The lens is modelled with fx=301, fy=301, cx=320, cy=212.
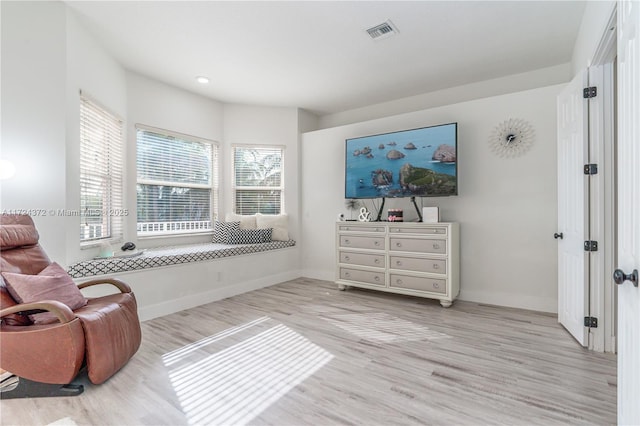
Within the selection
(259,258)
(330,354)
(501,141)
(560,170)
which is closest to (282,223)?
(259,258)

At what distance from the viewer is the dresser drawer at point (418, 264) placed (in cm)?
359

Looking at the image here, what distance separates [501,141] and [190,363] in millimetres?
3995

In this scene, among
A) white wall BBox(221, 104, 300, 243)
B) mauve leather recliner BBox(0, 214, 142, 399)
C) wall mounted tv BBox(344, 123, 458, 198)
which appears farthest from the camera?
white wall BBox(221, 104, 300, 243)

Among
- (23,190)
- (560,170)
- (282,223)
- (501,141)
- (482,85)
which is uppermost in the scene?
(482,85)

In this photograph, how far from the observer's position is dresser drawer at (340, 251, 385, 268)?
13.3ft

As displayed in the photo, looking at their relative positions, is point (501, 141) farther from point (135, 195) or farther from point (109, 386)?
point (135, 195)

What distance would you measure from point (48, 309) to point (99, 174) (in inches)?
81.4

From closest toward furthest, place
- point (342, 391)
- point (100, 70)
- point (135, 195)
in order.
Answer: point (342, 391) → point (100, 70) → point (135, 195)

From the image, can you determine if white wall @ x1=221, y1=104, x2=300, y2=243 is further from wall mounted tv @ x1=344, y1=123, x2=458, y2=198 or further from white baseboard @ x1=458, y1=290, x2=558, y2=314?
white baseboard @ x1=458, y1=290, x2=558, y2=314

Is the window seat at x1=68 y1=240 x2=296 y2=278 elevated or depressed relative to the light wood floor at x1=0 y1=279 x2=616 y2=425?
elevated


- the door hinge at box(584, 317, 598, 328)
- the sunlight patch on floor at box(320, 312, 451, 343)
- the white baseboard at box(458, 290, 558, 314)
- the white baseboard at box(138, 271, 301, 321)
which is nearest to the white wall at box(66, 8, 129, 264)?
the white baseboard at box(138, 271, 301, 321)

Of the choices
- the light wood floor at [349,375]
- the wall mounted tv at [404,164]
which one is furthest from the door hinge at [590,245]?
the wall mounted tv at [404,164]

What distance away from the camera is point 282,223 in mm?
5129

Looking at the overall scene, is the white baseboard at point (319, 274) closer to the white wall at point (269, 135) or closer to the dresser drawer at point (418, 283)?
the white wall at point (269, 135)
